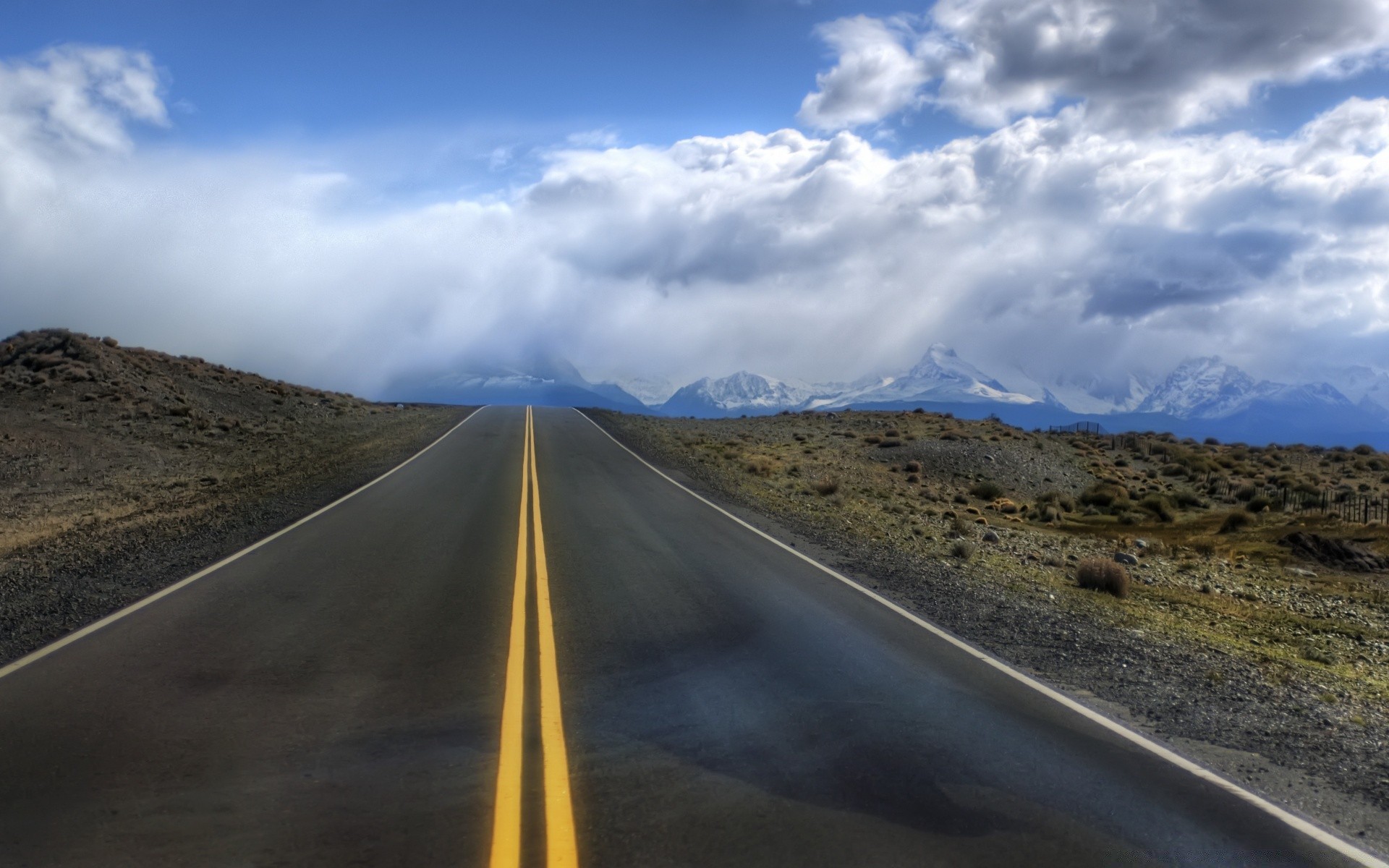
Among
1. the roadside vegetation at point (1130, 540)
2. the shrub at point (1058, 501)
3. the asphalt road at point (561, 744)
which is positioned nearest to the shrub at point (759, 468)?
the roadside vegetation at point (1130, 540)

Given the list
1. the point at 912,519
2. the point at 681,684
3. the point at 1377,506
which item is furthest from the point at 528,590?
the point at 1377,506

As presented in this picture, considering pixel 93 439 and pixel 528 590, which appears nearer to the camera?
pixel 528 590

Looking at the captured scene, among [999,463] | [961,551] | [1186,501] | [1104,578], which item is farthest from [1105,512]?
[1104,578]

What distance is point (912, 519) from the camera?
2136 centimetres

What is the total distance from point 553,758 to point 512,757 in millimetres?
252

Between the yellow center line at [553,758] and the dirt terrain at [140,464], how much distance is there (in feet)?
14.9

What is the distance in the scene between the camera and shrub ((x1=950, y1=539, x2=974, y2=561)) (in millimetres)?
15750

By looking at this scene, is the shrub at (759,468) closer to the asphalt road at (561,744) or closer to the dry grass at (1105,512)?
the dry grass at (1105,512)

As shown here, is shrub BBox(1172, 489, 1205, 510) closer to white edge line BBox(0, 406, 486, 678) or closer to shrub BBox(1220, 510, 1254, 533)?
shrub BBox(1220, 510, 1254, 533)

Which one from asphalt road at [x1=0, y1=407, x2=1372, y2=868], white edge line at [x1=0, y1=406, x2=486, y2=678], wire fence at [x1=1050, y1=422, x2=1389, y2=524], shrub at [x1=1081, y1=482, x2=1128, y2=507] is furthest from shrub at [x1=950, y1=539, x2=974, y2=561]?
wire fence at [x1=1050, y1=422, x2=1389, y2=524]

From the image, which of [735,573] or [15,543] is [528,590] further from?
[15,543]

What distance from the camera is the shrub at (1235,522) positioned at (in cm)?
2548

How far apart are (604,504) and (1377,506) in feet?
85.3

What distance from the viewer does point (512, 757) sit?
5.57 m
